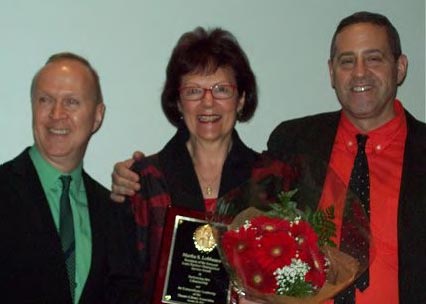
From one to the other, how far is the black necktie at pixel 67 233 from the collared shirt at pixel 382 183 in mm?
1079

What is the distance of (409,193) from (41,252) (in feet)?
4.89

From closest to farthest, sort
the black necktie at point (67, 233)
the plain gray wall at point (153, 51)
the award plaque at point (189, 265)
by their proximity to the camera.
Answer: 1. the award plaque at point (189, 265)
2. the black necktie at point (67, 233)
3. the plain gray wall at point (153, 51)

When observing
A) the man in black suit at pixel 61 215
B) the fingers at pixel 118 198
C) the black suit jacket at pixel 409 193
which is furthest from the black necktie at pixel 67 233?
the black suit jacket at pixel 409 193

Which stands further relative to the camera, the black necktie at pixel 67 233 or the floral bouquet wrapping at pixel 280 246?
the black necktie at pixel 67 233

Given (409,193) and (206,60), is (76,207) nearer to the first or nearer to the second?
→ (206,60)

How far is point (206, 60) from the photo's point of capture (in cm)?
253

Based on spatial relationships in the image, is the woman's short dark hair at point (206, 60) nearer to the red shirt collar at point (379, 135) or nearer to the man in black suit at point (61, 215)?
the man in black suit at point (61, 215)

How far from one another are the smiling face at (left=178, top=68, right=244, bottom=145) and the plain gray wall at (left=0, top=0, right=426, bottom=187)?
62 centimetres

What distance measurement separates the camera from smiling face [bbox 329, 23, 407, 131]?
103 inches

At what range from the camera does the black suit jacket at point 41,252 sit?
7.36 feet

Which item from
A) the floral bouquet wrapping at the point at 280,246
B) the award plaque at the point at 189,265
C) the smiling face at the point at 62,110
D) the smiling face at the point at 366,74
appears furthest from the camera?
the smiling face at the point at 366,74

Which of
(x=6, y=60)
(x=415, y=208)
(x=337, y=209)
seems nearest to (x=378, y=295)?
(x=415, y=208)

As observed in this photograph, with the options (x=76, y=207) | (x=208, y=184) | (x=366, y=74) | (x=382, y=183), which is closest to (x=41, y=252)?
(x=76, y=207)

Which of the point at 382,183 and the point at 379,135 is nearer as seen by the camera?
the point at 382,183
